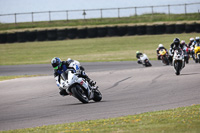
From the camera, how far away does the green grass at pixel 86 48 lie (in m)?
38.0

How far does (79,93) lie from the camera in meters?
11.3

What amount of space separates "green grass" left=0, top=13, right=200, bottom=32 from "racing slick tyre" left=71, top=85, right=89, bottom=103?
36915 mm

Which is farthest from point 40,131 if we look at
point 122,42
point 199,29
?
point 122,42

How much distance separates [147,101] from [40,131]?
3.97 m

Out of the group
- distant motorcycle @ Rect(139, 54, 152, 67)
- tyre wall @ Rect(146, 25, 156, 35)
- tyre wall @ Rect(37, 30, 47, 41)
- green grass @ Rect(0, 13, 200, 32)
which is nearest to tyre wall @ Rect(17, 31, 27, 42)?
tyre wall @ Rect(37, 30, 47, 41)

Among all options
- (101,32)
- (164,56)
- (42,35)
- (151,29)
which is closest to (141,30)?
(151,29)

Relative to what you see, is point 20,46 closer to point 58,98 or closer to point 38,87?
point 38,87

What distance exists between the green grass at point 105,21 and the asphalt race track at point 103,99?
98.8 feet

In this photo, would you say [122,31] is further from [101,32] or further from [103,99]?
[103,99]

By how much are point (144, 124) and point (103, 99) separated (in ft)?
16.0

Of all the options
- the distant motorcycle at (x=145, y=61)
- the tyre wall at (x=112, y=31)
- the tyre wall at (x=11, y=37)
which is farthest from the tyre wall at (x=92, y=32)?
the distant motorcycle at (x=145, y=61)

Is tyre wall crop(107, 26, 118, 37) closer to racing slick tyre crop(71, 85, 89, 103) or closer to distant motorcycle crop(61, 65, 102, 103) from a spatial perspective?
distant motorcycle crop(61, 65, 102, 103)

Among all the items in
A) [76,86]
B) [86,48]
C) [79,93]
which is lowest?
[79,93]

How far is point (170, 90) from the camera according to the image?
43.8 ft
